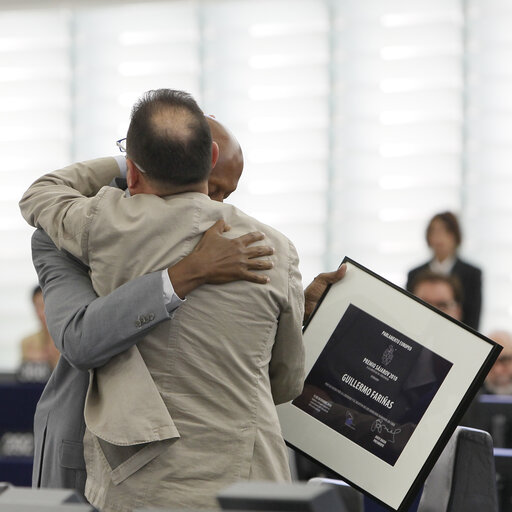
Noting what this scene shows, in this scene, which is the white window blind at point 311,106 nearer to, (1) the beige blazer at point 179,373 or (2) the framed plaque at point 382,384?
(2) the framed plaque at point 382,384

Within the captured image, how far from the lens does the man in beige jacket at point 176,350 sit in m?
1.47

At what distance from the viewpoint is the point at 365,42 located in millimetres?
6684

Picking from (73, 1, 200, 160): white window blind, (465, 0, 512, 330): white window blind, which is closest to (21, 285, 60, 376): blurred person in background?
(73, 1, 200, 160): white window blind

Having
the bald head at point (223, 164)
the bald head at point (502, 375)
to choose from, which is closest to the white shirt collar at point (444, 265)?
the bald head at point (502, 375)

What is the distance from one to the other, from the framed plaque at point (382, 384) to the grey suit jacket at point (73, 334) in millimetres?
414

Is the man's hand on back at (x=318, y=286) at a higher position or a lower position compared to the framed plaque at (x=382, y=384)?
higher

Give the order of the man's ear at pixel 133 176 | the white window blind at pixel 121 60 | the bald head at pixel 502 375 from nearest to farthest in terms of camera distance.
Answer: the man's ear at pixel 133 176 → the bald head at pixel 502 375 → the white window blind at pixel 121 60

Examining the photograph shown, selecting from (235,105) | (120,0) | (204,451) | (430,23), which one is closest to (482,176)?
(430,23)

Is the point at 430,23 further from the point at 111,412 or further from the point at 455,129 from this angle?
the point at 111,412

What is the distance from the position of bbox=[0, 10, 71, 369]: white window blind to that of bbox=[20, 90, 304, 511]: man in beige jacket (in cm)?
584

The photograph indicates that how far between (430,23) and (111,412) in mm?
5590

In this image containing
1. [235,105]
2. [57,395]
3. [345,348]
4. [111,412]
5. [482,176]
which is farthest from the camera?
[235,105]

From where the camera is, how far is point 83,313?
1.51 meters

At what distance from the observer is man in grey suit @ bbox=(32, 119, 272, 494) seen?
1468 millimetres
